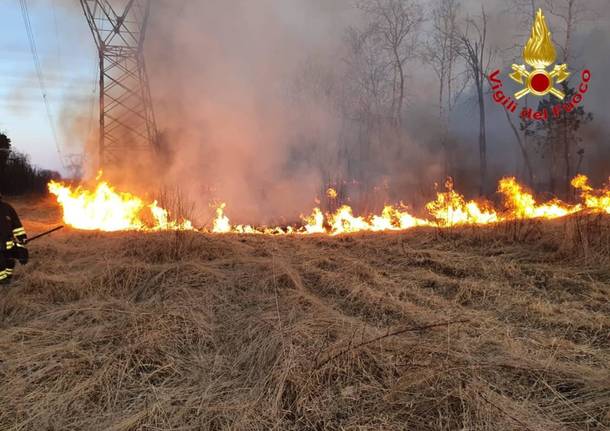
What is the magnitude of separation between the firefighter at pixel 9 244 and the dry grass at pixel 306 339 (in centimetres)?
28

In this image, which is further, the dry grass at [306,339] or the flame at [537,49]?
the flame at [537,49]

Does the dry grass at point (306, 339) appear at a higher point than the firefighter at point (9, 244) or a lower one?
lower

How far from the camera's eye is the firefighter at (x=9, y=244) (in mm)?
5371

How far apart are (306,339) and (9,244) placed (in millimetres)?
4452

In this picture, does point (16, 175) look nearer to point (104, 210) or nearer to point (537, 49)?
point (104, 210)

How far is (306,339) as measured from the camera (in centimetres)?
344

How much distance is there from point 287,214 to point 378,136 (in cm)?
1487

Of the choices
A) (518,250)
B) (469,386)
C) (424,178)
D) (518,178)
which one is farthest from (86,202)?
(518,178)

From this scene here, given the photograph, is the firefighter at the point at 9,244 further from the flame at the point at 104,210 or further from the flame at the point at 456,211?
the flame at the point at 456,211

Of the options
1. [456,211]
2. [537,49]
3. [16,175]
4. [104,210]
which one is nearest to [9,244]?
[104,210]

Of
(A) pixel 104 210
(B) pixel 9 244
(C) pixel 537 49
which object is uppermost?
(C) pixel 537 49

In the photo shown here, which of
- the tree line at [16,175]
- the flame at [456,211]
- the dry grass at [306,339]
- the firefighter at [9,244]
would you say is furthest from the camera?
the tree line at [16,175]

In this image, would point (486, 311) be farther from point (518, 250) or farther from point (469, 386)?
point (518, 250)

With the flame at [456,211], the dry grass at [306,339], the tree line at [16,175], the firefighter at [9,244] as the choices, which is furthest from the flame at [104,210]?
the tree line at [16,175]
